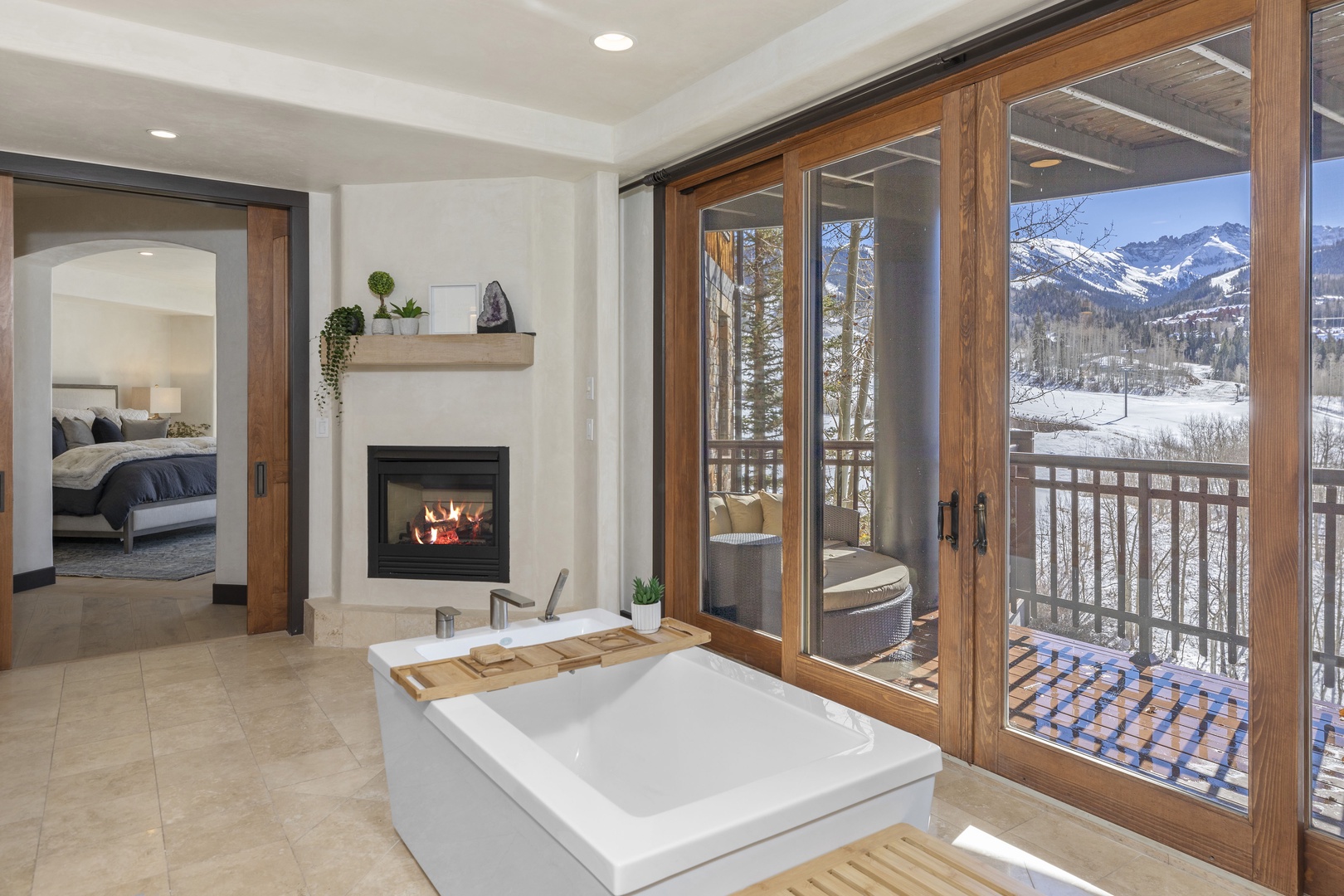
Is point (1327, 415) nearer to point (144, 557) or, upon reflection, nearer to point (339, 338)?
point (339, 338)

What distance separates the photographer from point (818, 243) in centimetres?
324

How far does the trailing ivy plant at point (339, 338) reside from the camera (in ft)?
13.6

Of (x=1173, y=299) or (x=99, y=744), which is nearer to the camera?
(x=1173, y=299)

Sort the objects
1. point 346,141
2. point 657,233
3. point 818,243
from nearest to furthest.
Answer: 1. point 818,243
2. point 346,141
3. point 657,233

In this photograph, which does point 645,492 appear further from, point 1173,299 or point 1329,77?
point 1329,77

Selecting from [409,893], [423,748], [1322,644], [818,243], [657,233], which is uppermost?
[657,233]

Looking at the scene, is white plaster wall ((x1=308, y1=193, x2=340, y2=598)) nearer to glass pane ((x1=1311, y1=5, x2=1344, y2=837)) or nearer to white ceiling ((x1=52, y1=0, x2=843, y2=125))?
white ceiling ((x1=52, y1=0, x2=843, y2=125))

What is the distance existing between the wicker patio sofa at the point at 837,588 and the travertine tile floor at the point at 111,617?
113 inches

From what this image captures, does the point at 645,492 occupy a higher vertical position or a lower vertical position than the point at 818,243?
lower

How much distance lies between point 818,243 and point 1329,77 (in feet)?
5.41

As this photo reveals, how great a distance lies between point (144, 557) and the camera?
674 cm

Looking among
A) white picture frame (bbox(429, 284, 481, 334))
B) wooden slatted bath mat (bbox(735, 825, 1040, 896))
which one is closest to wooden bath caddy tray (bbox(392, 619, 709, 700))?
wooden slatted bath mat (bbox(735, 825, 1040, 896))

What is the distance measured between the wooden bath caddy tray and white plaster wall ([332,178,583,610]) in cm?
169

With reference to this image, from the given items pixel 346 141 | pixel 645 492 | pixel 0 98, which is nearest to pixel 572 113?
pixel 346 141
